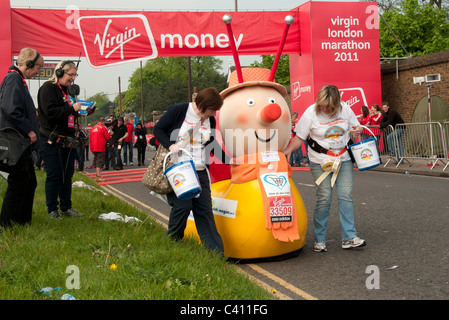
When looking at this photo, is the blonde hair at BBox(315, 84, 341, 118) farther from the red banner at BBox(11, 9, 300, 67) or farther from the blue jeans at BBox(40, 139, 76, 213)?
the red banner at BBox(11, 9, 300, 67)

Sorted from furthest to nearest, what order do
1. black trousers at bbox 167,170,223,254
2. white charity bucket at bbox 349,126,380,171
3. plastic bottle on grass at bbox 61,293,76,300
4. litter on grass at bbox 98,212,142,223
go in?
litter on grass at bbox 98,212,142,223
white charity bucket at bbox 349,126,380,171
black trousers at bbox 167,170,223,254
plastic bottle on grass at bbox 61,293,76,300

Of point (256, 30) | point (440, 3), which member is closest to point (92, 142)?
point (256, 30)

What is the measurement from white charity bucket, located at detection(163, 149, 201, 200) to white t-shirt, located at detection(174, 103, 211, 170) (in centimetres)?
40

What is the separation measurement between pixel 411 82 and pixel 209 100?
16.3 metres

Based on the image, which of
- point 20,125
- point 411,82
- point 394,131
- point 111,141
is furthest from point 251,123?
point 411,82

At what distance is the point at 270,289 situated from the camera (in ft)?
14.4

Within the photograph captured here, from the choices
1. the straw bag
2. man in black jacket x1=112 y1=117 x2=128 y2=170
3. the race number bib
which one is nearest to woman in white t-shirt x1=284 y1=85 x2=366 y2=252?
the race number bib

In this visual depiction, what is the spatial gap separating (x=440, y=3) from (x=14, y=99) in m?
41.5

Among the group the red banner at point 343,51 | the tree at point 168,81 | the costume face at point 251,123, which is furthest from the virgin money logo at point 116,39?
the tree at point 168,81

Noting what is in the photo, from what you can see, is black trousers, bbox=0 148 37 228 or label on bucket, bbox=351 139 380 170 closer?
black trousers, bbox=0 148 37 228

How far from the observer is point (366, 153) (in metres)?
5.72

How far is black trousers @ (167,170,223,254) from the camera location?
5086 millimetres

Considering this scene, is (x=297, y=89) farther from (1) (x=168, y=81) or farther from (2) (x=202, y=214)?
(1) (x=168, y=81)

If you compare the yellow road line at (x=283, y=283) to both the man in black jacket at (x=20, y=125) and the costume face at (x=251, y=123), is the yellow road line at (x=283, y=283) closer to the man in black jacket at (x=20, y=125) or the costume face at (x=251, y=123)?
the costume face at (x=251, y=123)
